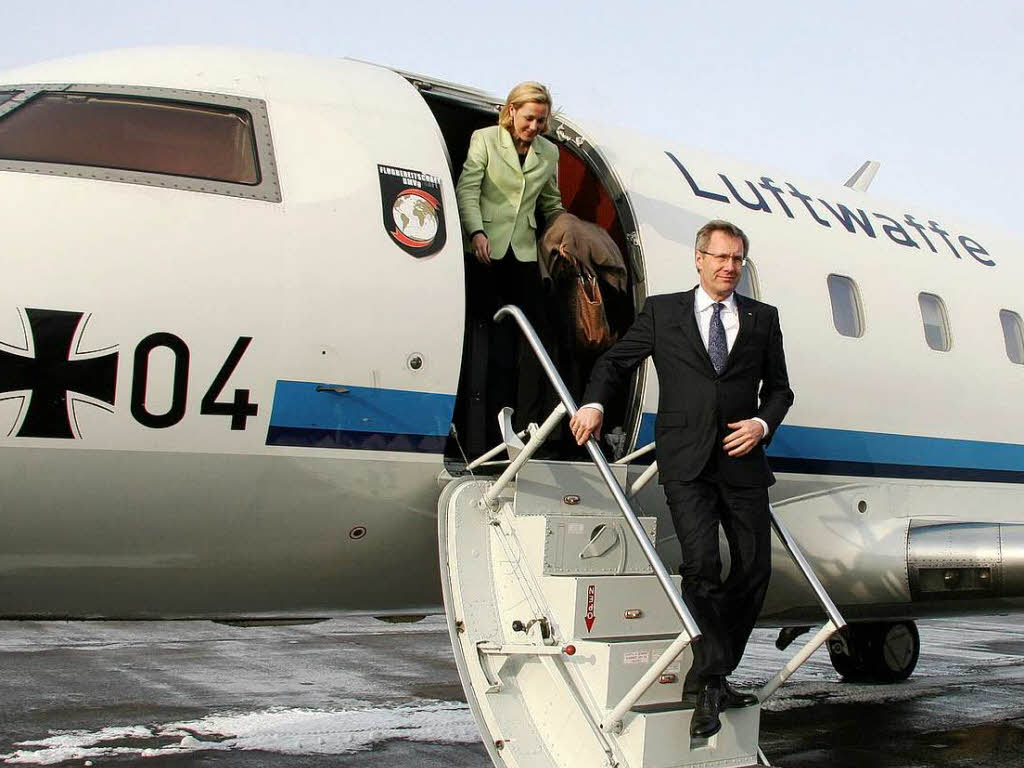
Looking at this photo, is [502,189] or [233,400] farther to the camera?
[502,189]

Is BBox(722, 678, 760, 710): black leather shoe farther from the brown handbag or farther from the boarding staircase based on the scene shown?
the brown handbag

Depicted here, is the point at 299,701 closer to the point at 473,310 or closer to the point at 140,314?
the point at 473,310

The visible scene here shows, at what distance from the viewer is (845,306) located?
7.26m

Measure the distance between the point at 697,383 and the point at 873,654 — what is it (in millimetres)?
7663

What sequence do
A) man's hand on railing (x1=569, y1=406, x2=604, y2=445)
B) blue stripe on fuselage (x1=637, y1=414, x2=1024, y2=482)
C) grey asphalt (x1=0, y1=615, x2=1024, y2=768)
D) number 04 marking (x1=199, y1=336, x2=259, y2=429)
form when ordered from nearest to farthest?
man's hand on railing (x1=569, y1=406, x2=604, y2=445), number 04 marking (x1=199, y1=336, x2=259, y2=429), blue stripe on fuselage (x1=637, y1=414, x2=1024, y2=482), grey asphalt (x1=0, y1=615, x2=1024, y2=768)

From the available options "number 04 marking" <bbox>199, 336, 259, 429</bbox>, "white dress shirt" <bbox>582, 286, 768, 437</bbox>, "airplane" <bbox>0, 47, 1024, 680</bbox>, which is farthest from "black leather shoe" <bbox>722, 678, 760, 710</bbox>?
"number 04 marking" <bbox>199, 336, 259, 429</bbox>

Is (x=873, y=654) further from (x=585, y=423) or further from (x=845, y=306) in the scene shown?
(x=585, y=423)

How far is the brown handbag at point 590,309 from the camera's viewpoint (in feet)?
19.1

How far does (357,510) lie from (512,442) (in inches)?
30.9

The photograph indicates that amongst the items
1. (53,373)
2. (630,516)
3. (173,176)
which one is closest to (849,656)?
(630,516)

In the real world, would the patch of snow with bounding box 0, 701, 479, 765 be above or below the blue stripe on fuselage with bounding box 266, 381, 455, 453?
below

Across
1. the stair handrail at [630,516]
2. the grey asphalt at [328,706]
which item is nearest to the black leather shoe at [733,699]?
the stair handrail at [630,516]

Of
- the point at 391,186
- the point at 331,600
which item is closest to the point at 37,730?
the point at 331,600

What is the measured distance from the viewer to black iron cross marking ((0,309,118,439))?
170 inches
